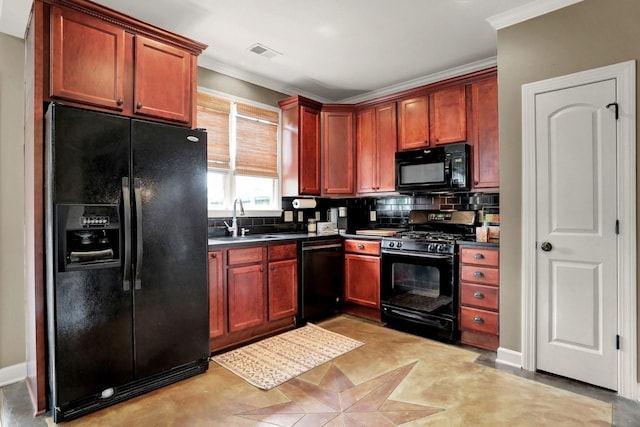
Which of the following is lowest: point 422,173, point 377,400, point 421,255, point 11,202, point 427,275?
point 377,400

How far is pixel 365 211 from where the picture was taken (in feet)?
15.2

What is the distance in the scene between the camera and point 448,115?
3.53 meters

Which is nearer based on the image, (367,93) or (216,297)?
(216,297)

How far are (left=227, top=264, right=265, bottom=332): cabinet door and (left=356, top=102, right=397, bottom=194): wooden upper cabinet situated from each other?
1779 millimetres

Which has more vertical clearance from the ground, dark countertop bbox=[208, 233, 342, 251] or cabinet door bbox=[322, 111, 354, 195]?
cabinet door bbox=[322, 111, 354, 195]

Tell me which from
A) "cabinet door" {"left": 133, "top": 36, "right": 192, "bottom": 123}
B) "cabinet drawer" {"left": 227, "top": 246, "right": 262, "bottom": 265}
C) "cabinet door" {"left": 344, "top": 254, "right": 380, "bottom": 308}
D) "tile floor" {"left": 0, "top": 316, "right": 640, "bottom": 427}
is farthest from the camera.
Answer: "cabinet door" {"left": 344, "top": 254, "right": 380, "bottom": 308}

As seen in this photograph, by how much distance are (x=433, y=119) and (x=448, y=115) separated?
168mm

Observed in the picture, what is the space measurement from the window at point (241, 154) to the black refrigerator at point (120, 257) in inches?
41.0

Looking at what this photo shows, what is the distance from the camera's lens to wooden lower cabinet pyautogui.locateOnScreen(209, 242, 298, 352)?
2.92 metres

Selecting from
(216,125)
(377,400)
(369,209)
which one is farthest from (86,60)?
(369,209)

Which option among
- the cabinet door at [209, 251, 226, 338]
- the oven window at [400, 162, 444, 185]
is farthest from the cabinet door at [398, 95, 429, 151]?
the cabinet door at [209, 251, 226, 338]

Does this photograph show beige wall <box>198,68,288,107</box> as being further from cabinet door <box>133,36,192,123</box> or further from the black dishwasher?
the black dishwasher

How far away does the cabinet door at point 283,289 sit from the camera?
3352 mm

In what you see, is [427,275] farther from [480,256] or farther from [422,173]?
[422,173]
